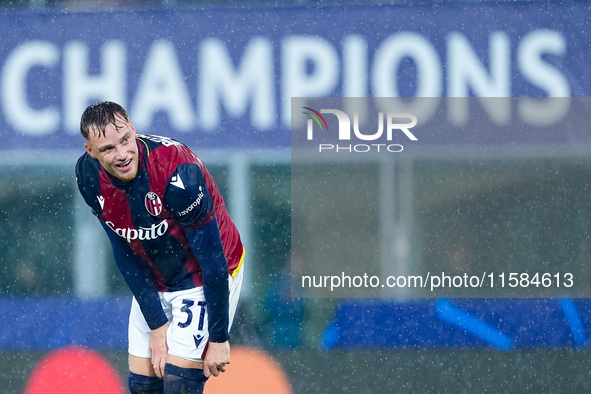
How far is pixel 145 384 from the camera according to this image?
285 cm

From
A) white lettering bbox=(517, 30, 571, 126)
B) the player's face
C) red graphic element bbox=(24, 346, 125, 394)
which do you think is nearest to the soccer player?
the player's face

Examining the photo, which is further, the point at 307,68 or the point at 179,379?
the point at 307,68

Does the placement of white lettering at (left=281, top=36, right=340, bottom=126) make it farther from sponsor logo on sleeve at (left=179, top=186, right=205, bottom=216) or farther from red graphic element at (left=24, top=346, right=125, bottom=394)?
red graphic element at (left=24, top=346, right=125, bottom=394)

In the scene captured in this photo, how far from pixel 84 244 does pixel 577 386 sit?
9.84 feet

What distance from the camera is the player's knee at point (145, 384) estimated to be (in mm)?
2855

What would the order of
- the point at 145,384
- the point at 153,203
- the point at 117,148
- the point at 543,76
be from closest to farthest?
the point at 117,148 → the point at 153,203 → the point at 145,384 → the point at 543,76

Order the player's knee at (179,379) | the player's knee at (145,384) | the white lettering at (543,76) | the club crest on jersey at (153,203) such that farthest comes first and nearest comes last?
1. the white lettering at (543,76)
2. the player's knee at (145,384)
3. the player's knee at (179,379)
4. the club crest on jersey at (153,203)

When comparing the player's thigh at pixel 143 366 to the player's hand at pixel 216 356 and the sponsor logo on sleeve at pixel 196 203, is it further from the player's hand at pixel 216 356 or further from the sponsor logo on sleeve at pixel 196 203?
the sponsor logo on sleeve at pixel 196 203

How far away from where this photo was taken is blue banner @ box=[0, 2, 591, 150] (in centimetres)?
400

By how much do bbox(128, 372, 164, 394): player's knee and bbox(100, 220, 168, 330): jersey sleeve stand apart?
25cm

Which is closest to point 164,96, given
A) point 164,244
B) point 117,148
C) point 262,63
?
point 262,63

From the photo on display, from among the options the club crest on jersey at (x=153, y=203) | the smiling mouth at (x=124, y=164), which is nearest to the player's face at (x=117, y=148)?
the smiling mouth at (x=124, y=164)

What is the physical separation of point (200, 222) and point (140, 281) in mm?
418

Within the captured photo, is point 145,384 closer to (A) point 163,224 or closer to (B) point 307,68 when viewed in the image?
(A) point 163,224
